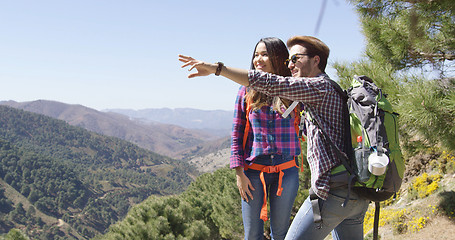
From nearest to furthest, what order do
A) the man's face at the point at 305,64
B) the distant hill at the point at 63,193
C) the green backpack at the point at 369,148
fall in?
the green backpack at the point at 369,148
the man's face at the point at 305,64
the distant hill at the point at 63,193

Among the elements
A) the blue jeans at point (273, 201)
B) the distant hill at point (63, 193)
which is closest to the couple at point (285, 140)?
the blue jeans at point (273, 201)

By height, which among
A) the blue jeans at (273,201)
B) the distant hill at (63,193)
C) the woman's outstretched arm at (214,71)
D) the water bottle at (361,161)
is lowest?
the distant hill at (63,193)

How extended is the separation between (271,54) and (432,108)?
8.03 feet

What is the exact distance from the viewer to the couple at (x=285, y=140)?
153 cm

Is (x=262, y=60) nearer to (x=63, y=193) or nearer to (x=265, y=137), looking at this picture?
(x=265, y=137)

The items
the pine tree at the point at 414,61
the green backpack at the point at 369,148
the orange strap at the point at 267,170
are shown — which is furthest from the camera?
the pine tree at the point at 414,61

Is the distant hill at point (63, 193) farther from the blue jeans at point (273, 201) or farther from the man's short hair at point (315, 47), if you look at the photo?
the man's short hair at point (315, 47)

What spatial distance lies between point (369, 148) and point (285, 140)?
2.29 feet

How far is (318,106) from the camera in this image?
1.58 metres

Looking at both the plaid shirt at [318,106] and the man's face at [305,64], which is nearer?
the plaid shirt at [318,106]

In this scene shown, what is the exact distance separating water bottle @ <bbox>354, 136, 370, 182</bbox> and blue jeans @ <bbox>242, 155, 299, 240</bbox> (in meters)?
0.66

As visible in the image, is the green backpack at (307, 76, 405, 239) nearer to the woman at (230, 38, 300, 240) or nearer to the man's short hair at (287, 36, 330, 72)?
the man's short hair at (287, 36, 330, 72)

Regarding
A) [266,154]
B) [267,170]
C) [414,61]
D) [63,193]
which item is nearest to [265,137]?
[266,154]

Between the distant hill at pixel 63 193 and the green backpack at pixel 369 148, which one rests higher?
the green backpack at pixel 369 148
